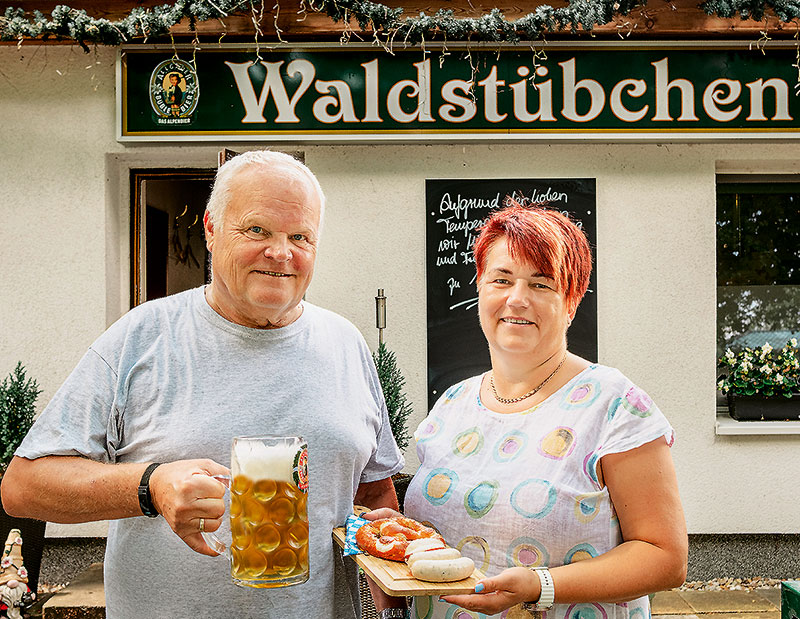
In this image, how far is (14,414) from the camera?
4.12m

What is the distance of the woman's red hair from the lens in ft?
5.94

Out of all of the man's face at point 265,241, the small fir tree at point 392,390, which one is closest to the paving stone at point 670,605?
the small fir tree at point 392,390

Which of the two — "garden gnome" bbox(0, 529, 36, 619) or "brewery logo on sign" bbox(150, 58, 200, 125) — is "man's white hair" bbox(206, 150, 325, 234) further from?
"brewery logo on sign" bbox(150, 58, 200, 125)

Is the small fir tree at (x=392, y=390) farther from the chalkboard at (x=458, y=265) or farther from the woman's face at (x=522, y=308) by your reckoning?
the woman's face at (x=522, y=308)

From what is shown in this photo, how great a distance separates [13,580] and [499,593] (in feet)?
9.08

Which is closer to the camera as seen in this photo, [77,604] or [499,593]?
[499,593]

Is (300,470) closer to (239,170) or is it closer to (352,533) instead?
(352,533)

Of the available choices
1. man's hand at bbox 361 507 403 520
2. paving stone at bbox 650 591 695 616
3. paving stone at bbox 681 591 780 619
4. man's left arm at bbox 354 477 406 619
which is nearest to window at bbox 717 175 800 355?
paving stone at bbox 681 591 780 619

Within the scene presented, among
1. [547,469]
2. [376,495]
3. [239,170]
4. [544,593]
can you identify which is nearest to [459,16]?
[239,170]

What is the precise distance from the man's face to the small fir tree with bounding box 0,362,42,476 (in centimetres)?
300

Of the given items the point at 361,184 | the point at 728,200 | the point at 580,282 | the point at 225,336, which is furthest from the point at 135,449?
the point at 728,200

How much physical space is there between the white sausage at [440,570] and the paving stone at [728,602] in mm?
3203

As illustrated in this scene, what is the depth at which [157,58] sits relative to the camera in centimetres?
450

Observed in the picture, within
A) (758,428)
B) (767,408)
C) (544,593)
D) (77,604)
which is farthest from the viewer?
(767,408)
